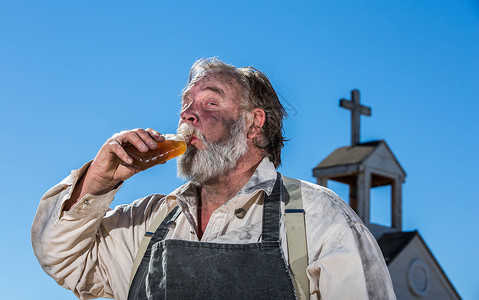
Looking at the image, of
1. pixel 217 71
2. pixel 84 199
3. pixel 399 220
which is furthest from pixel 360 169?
pixel 84 199

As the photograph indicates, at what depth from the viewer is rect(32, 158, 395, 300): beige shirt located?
2.75 meters

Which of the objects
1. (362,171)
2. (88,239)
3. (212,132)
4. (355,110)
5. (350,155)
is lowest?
(88,239)

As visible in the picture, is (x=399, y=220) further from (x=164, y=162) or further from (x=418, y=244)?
(x=164, y=162)

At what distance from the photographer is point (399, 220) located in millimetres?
12859

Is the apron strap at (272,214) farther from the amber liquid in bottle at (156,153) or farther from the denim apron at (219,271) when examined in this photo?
the amber liquid in bottle at (156,153)

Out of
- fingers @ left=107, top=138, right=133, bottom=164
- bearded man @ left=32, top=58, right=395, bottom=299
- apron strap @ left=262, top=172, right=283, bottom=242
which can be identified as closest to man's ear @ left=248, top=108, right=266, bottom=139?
bearded man @ left=32, top=58, right=395, bottom=299

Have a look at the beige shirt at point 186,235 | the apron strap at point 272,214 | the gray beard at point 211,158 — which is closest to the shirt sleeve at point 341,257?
the beige shirt at point 186,235

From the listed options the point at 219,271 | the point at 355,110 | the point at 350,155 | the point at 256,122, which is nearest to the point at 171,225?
the point at 219,271

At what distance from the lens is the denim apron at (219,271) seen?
9.07 feet

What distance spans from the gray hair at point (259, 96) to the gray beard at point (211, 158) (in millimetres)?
226

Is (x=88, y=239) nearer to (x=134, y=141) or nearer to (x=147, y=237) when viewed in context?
(x=147, y=237)

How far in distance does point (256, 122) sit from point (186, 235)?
879 mm

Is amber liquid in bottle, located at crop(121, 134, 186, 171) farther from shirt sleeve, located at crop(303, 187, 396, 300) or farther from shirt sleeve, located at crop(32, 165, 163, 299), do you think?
shirt sleeve, located at crop(303, 187, 396, 300)

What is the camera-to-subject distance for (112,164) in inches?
121
